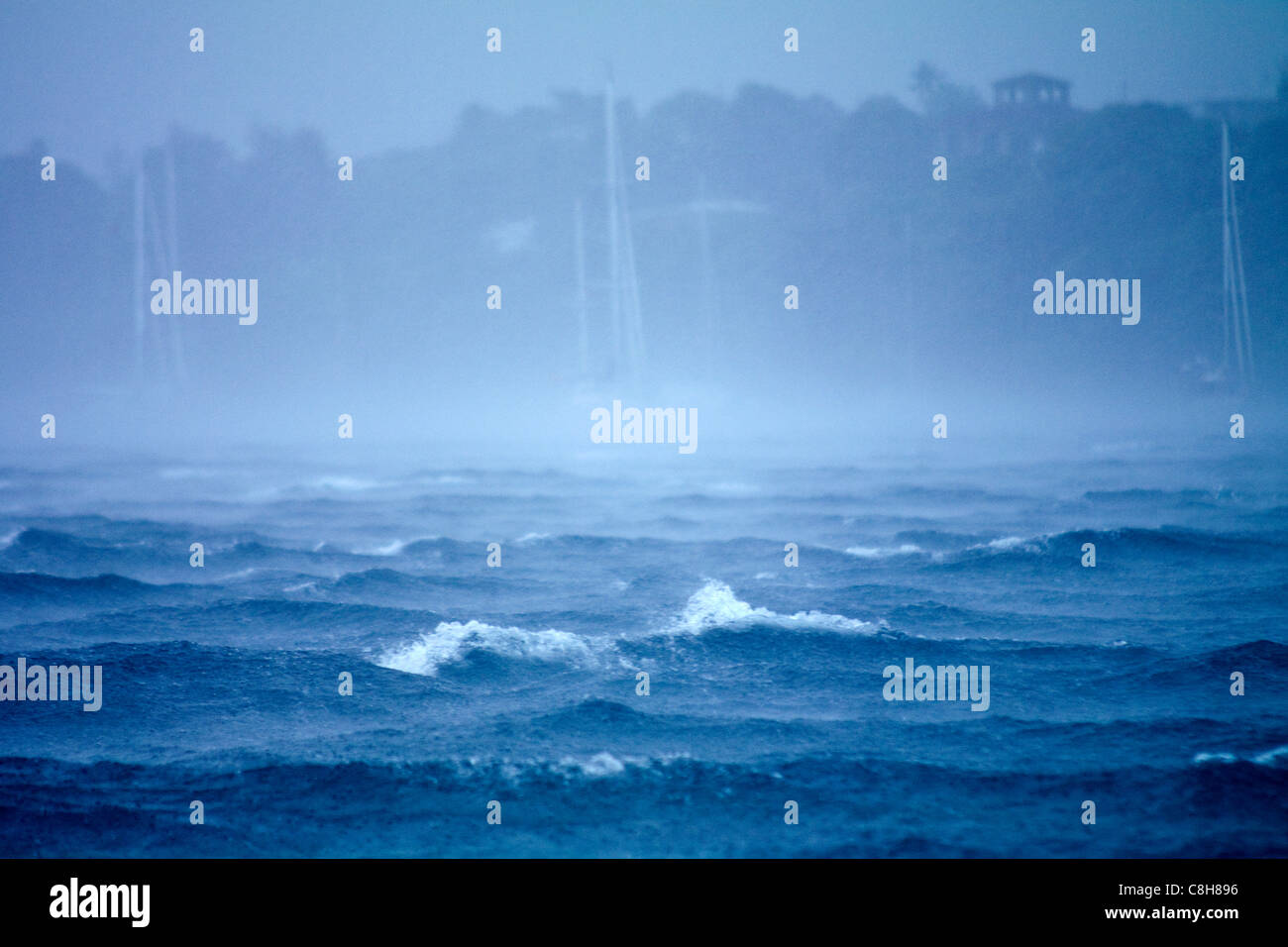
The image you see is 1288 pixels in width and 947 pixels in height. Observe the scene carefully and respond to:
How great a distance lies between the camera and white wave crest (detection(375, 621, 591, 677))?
1034 centimetres

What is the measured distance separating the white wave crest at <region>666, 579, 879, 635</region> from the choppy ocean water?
0.21 ft

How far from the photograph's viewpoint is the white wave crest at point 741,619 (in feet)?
36.1

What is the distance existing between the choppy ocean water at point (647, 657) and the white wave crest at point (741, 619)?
0.06m

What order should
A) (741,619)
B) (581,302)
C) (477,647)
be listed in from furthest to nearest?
(581,302) → (741,619) → (477,647)

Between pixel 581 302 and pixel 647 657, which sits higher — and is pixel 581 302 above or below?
above

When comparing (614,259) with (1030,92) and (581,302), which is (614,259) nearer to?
(581,302)

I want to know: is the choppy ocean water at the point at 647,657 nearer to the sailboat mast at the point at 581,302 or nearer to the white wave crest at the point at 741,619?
the white wave crest at the point at 741,619

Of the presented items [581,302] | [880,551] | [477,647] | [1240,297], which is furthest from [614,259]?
[1240,297]

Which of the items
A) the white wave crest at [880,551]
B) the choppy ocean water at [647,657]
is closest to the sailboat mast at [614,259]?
the choppy ocean water at [647,657]

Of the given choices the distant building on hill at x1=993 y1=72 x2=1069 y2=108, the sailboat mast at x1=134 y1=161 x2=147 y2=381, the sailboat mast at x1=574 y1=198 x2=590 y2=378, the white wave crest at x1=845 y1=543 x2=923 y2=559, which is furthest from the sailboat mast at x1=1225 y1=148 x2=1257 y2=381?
the sailboat mast at x1=134 y1=161 x2=147 y2=381

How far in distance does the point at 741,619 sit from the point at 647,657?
1.36 meters

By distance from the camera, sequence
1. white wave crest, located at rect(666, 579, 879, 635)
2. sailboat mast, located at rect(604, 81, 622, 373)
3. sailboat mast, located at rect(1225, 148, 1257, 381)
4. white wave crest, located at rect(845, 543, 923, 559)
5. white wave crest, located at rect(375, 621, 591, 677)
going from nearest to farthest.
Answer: white wave crest, located at rect(375, 621, 591, 677), white wave crest, located at rect(666, 579, 879, 635), sailboat mast, located at rect(604, 81, 622, 373), sailboat mast, located at rect(1225, 148, 1257, 381), white wave crest, located at rect(845, 543, 923, 559)

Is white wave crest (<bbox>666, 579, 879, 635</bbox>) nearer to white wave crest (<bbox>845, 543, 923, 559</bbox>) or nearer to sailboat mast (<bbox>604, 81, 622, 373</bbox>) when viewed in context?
white wave crest (<bbox>845, 543, 923, 559</bbox>)

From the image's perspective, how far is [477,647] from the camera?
1057cm
